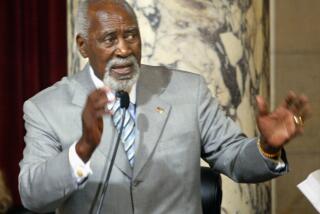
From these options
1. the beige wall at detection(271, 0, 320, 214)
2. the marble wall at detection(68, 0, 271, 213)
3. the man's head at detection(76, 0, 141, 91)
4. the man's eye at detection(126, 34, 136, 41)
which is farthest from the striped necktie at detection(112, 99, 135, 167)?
the beige wall at detection(271, 0, 320, 214)

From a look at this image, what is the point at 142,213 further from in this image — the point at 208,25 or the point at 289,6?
the point at 289,6

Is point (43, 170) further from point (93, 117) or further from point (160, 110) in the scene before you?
point (160, 110)

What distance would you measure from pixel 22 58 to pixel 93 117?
94.0 inches

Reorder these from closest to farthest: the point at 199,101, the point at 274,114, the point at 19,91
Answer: the point at 274,114
the point at 199,101
the point at 19,91

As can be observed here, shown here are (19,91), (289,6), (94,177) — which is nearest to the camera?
(94,177)

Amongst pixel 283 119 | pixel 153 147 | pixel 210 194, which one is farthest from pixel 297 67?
pixel 283 119

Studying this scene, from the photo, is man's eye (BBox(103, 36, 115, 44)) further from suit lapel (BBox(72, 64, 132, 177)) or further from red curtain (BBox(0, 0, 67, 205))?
red curtain (BBox(0, 0, 67, 205))

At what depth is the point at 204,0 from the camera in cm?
294

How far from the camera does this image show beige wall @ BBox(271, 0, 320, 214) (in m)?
4.38

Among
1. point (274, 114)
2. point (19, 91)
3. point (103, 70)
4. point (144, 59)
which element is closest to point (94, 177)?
point (103, 70)

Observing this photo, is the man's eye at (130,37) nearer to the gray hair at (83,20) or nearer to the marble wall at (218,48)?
the gray hair at (83,20)

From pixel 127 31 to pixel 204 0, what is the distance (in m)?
0.92

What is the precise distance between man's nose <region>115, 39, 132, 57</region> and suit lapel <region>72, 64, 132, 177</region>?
0.21 meters

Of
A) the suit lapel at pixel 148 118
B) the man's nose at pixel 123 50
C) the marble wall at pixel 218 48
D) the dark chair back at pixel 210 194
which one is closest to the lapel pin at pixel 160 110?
the suit lapel at pixel 148 118
